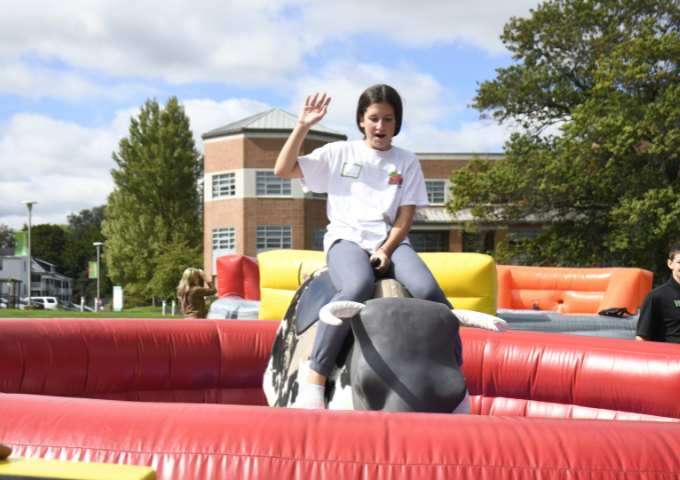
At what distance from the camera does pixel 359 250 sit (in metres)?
4.05

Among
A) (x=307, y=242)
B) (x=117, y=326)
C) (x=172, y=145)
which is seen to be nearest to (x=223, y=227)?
(x=307, y=242)

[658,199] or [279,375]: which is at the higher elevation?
[658,199]

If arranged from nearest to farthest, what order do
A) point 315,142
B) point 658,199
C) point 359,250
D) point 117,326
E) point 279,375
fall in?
point 359,250 < point 279,375 < point 117,326 < point 658,199 < point 315,142

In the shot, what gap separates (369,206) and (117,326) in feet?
6.76

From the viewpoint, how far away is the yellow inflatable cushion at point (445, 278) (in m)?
8.27

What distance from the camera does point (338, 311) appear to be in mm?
3418

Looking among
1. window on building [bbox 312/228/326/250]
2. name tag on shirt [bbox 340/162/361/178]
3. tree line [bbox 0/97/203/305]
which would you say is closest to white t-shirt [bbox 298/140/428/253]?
name tag on shirt [bbox 340/162/361/178]

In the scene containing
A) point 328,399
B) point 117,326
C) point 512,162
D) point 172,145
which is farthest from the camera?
point 172,145

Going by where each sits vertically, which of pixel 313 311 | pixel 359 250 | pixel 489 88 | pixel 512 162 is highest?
pixel 489 88

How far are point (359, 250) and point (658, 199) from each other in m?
21.4

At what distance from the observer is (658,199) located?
2355 centimetres

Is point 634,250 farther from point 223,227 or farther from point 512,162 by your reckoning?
point 223,227

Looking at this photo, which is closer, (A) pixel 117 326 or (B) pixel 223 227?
(A) pixel 117 326

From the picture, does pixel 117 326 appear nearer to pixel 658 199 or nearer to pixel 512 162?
pixel 658 199
